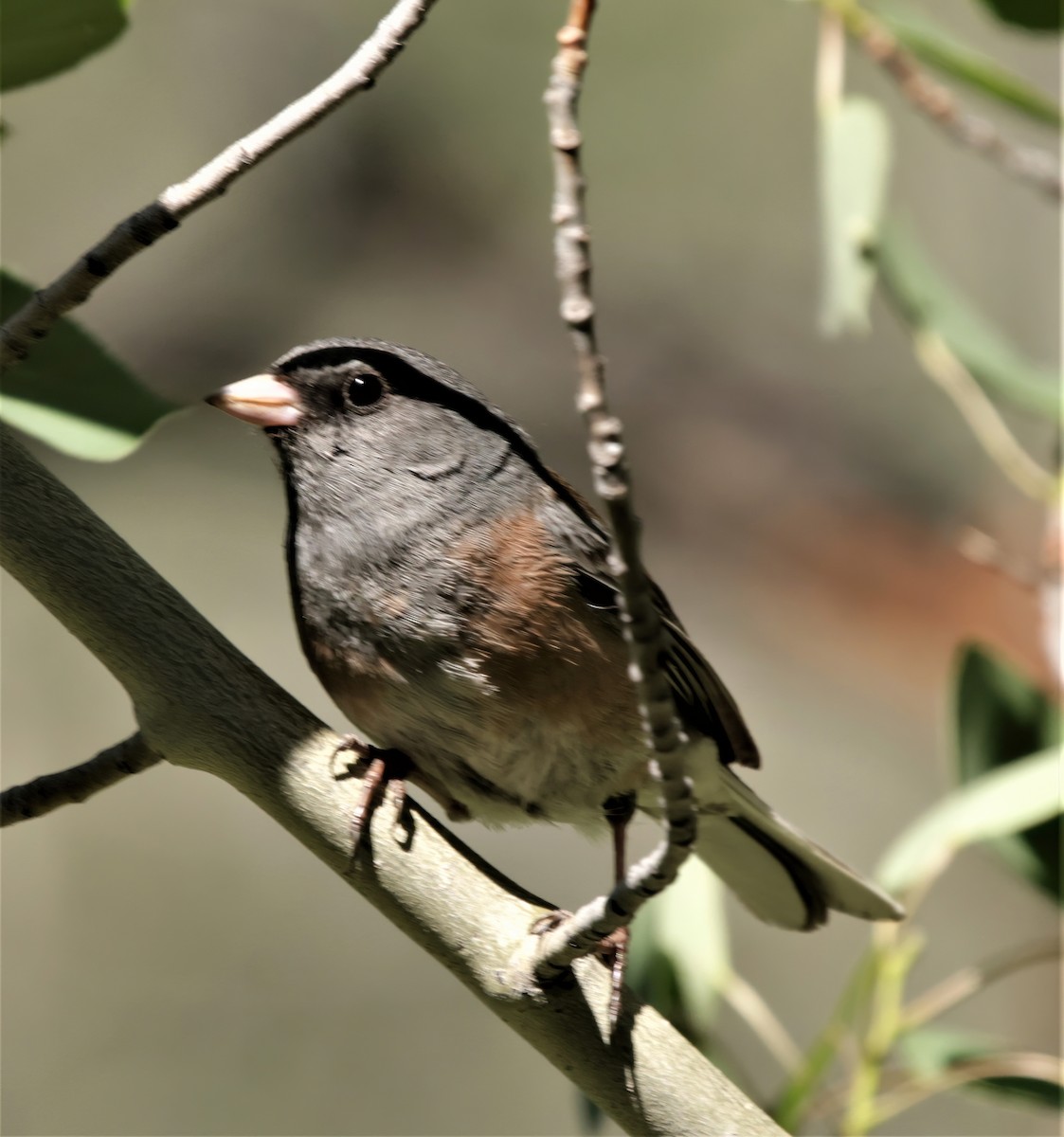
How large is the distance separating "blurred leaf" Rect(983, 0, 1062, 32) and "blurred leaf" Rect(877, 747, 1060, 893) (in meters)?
0.93

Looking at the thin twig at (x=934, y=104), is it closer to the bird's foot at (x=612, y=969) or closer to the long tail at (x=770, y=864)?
the long tail at (x=770, y=864)

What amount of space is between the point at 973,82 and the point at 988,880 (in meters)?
3.64

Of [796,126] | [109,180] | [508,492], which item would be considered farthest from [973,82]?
[796,126]

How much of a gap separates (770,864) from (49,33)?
1.21 metres

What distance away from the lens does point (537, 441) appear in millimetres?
3709

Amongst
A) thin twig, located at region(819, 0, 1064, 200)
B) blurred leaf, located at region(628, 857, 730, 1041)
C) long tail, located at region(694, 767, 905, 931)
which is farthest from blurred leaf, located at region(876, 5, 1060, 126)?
blurred leaf, located at region(628, 857, 730, 1041)

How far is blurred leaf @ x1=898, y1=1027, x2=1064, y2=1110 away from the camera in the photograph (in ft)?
5.61

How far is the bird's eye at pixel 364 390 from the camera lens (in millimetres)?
1431

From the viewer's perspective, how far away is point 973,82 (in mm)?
1772

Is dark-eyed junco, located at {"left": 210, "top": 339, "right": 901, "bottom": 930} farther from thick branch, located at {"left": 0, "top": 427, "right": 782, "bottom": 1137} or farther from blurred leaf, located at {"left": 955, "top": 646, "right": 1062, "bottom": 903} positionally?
blurred leaf, located at {"left": 955, "top": 646, "right": 1062, "bottom": 903}

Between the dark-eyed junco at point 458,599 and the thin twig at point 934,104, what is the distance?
0.78 m

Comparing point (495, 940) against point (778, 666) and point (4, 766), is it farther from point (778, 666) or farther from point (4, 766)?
point (778, 666)

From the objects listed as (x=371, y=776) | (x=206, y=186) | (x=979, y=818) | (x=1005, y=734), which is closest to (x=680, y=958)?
(x=979, y=818)

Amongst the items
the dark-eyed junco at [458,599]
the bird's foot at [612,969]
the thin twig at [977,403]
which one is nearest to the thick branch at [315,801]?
the bird's foot at [612,969]
